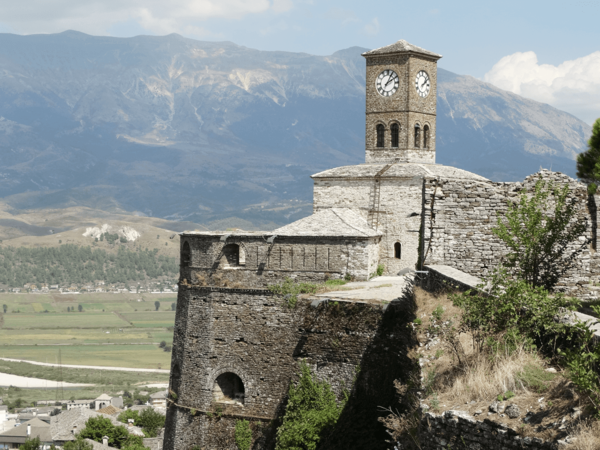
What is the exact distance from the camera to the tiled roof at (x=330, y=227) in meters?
29.0

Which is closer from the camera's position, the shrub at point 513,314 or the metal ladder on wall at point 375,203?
the shrub at point 513,314

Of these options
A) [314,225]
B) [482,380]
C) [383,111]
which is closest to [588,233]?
[482,380]

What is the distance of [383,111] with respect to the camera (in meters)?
42.9

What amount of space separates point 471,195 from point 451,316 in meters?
5.08

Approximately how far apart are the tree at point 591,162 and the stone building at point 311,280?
41 cm

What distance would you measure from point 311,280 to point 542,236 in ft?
48.5

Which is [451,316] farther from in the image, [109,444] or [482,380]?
[109,444]

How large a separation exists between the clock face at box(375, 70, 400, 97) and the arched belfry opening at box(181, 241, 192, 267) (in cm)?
1708

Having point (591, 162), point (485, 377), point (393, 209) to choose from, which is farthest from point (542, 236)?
point (393, 209)

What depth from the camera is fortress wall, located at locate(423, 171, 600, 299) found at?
17.4 meters

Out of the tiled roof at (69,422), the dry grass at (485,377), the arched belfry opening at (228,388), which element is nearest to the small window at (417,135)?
the arched belfry opening at (228,388)

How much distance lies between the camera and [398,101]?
1673 inches

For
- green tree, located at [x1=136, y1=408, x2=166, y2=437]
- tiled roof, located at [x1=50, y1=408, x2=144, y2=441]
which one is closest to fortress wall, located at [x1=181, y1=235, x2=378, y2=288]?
green tree, located at [x1=136, y1=408, x2=166, y2=437]

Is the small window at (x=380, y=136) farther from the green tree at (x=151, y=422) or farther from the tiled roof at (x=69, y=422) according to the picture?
the tiled roof at (x=69, y=422)
